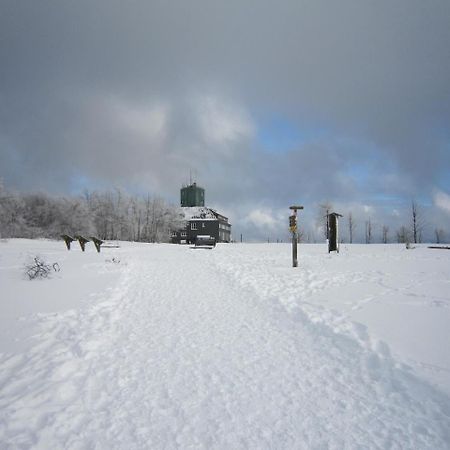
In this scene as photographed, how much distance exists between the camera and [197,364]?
394cm

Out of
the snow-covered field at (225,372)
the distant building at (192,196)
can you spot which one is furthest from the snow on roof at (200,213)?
the snow-covered field at (225,372)

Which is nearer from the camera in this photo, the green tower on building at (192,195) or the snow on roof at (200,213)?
the snow on roof at (200,213)

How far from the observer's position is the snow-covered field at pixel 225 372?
2.57 meters

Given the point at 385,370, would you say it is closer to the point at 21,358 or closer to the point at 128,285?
the point at 21,358

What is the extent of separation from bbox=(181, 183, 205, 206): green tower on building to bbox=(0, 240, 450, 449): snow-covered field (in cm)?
9430

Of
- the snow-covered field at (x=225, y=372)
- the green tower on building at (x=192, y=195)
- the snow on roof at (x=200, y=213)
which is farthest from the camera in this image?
the green tower on building at (x=192, y=195)

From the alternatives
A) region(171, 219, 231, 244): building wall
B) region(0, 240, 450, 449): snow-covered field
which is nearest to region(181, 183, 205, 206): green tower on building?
region(171, 219, 231, 244): building wall

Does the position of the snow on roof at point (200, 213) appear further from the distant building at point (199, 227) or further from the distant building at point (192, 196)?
the distant building at point (192, 196)

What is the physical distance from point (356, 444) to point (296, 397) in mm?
777

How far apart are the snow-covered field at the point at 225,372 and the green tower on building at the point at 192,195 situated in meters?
94.3

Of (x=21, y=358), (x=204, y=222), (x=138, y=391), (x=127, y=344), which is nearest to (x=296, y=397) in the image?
(x=138, y=391)

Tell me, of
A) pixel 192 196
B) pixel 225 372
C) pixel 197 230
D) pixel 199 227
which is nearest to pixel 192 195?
pixel 192 196

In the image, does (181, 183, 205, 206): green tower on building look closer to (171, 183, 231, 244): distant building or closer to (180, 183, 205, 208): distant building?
(180, 183, 205, 208): distant building

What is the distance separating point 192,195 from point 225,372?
9905 centimetres
